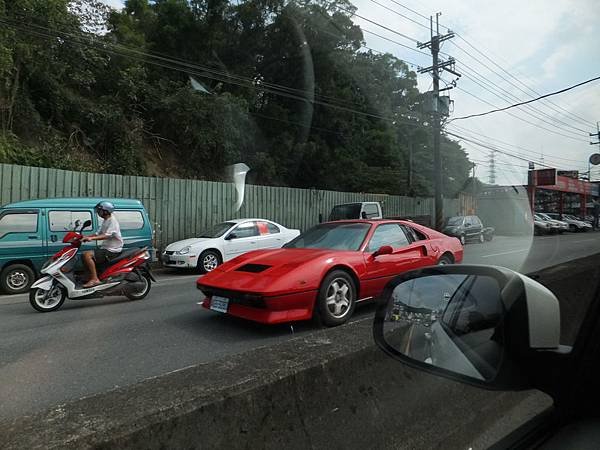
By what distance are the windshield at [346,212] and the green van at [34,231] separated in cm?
1020

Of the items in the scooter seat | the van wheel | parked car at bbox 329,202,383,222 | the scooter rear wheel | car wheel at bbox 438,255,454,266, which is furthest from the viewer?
parked car at bbox 329,202,383,222

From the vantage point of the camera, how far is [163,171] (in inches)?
786

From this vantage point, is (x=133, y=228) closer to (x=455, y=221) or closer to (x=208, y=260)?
(x=208, y=260)

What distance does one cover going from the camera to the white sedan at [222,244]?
10.9 m

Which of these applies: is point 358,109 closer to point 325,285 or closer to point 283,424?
point 325,285

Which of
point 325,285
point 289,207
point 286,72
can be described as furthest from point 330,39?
point 325,285

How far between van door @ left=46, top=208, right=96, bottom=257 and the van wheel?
1.76ft

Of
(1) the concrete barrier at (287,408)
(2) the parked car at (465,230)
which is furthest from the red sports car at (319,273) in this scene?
(2) the parked car at (465,230)

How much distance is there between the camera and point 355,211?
18203mm

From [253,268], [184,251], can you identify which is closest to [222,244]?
[184,251]

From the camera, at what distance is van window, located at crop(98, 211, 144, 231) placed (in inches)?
393

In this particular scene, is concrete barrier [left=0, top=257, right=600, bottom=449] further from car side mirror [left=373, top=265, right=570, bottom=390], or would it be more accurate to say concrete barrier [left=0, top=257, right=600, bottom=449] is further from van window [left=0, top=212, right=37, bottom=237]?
van window [left=0, top=212, right=37, bottom=237]

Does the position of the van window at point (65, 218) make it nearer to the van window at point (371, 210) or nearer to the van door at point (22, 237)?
the van door at point (22, 237)

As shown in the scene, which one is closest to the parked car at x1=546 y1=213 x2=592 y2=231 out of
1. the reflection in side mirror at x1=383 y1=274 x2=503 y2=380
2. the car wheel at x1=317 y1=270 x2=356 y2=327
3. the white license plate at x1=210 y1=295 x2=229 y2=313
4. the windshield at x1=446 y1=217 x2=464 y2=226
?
the windshield at x1=446 y1=217 x2=464 y2=226
